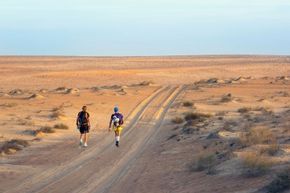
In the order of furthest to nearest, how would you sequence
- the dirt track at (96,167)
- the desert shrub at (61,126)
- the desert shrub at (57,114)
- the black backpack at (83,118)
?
the desert shrub at (57,114) < the desert shrub at (61,126) < the black backpack at (83,118) < the dirt track at (96,167)

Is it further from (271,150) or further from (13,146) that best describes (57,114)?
(271,150)

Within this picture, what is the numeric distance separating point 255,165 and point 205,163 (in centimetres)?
253

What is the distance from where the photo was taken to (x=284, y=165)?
16344mm

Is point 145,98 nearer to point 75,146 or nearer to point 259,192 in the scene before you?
point 75,146

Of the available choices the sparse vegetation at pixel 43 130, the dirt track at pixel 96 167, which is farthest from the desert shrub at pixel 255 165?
the sparse vegetation at pixel 43 130

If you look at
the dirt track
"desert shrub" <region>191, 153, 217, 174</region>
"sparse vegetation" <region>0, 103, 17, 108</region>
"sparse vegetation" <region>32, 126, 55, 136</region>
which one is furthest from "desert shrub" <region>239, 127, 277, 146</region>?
"sparse vegetation" <region>0, 103, 17, 108</region>

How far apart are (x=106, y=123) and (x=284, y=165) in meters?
21.9

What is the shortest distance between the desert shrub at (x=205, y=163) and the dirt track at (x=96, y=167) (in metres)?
2.19

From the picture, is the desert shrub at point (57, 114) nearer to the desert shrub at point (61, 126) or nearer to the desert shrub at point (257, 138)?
the desert shrub at point (61, 126)

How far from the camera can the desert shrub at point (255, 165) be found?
51.6 ft

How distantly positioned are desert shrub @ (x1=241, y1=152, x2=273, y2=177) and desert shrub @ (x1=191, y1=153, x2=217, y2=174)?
1.25 metres

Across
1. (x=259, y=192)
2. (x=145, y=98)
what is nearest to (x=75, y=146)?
(x=259, y=192)

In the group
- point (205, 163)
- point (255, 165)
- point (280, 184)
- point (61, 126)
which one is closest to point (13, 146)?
point (61, 126)

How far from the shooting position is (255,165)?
15891mm
